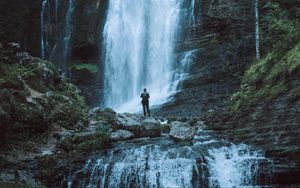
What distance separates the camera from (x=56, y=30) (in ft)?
109

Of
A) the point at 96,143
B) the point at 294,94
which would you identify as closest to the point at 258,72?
Answer: the point at 294,94

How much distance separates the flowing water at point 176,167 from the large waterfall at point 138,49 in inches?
514

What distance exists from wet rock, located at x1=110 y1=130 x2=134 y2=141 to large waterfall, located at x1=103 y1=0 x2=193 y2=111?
10773mm

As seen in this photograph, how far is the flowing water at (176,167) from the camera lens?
1073 cm

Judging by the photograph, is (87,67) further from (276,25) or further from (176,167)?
(176,167)

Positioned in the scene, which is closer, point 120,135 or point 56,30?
point 120,135

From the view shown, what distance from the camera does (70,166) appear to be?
11.8 meters

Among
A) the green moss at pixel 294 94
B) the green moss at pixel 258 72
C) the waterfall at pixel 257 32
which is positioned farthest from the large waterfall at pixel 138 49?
the green moss at pixel 294 94

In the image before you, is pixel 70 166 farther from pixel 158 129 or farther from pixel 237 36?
pixel 237 36

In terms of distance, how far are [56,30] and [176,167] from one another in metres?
24.3

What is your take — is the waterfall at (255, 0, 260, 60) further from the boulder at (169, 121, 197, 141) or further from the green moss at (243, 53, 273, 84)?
the boulder at (169, 121, 197, 141)

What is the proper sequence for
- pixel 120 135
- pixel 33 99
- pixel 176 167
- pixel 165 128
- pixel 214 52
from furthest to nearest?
pixel 214 52, pixel 165 128, pixel 33 99, pixel 120 135, pixel 176 167

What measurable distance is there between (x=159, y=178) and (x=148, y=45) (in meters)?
18.2

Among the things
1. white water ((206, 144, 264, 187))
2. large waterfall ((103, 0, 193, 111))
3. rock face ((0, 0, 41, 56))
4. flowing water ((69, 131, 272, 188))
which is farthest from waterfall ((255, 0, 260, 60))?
rock face ((0, 0, 41, 56))
